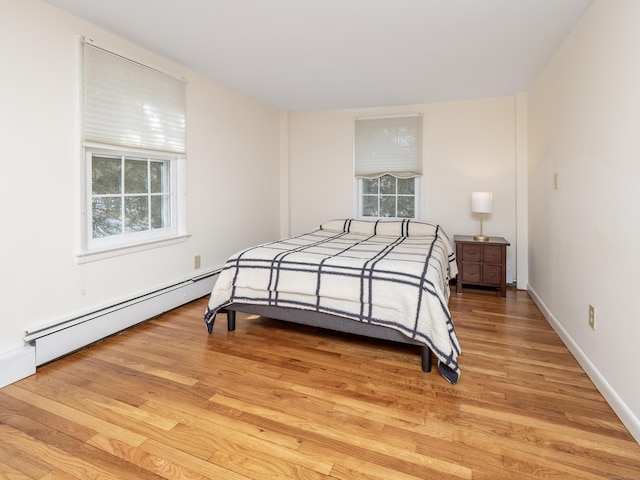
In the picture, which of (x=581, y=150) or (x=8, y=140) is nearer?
(x=8, y=140)

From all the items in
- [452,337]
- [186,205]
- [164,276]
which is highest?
[186,205]

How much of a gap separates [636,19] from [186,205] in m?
3.21

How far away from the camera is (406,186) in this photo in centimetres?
451

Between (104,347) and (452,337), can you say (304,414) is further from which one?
(104,347)

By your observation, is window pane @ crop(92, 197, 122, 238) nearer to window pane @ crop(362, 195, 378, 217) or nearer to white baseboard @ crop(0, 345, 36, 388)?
white baseboard @ crop(0, 345, 36, 388)

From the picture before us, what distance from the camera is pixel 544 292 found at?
10.2ft

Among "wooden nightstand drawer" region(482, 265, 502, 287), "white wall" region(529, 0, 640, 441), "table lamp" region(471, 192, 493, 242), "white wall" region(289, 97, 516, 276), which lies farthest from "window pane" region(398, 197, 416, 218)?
"white wall" region(529, 0, 640, 441)

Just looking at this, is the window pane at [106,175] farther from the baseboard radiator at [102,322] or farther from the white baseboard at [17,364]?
the white baseboard at [17,364]

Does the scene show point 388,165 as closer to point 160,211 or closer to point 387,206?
point 387,206

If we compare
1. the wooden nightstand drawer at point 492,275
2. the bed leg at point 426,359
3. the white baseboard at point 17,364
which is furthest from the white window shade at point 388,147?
the white baseboard at point 17,364

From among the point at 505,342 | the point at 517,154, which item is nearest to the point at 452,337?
the point at 505,342

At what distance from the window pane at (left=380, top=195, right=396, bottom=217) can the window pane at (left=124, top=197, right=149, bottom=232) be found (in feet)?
9.12

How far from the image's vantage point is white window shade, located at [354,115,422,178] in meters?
4.37

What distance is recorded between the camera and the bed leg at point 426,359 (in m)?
2.09
